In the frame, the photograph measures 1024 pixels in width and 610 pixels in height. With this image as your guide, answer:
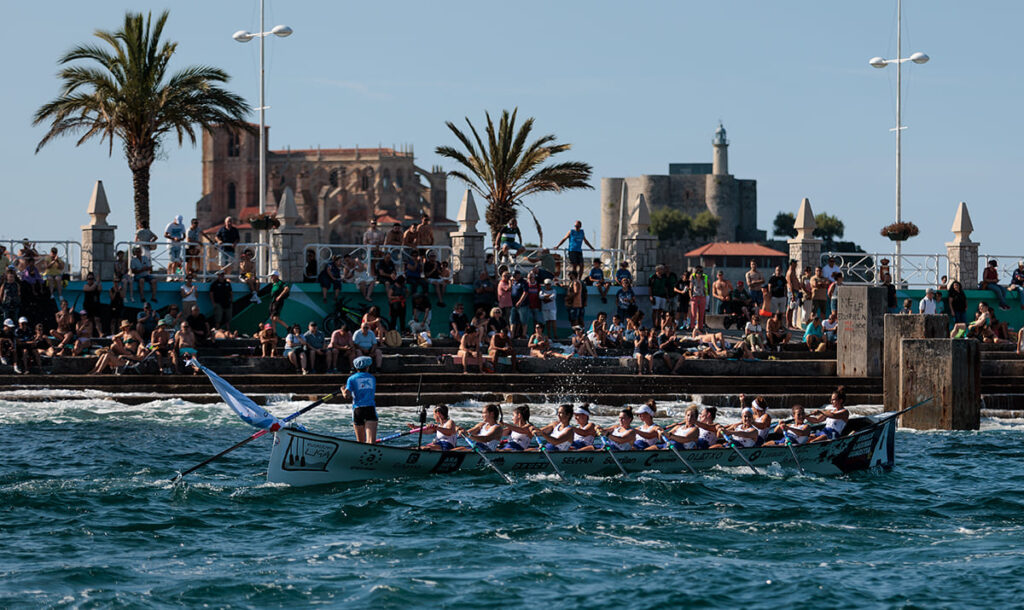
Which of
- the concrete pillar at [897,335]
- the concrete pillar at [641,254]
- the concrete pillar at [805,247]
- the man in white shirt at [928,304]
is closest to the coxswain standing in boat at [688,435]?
the concrete pillar at [897,335]

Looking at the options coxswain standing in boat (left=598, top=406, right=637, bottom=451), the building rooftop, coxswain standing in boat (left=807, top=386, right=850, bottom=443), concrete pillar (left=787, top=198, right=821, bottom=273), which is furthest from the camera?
the building rooftop

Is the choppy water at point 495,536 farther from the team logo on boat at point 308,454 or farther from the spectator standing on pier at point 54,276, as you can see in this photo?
the spectator standing on pier at point 54,276

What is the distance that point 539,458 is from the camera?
1959cm

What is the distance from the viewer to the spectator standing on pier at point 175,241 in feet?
99.6

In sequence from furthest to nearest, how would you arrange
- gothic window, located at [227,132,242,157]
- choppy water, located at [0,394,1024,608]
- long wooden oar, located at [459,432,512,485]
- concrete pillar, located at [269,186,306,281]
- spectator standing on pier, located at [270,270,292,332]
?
gothic window, located at [227,132,242,157] < concrete pillar, located at [269,186,306,281] < spectator standing on pier, located at [270,270,292,332] < long wooden oar, located at [459,432,512,485] < choppy water, located at [0,394,1024,608]

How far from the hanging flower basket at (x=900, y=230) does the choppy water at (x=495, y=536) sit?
46.4 ft

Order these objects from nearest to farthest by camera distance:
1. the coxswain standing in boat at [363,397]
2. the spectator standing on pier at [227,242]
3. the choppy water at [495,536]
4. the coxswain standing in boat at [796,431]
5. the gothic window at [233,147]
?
the choppy water at [495,536]
the coxswain standing in boat at [363,397]
the coxswain standing in boat at [796,431]
the spectator standing on pier at [227,242]
the gothic window at [233,147]

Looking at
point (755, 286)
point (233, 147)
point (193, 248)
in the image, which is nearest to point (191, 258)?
point (193, 248)

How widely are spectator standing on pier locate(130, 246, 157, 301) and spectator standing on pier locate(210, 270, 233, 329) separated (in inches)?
48.5

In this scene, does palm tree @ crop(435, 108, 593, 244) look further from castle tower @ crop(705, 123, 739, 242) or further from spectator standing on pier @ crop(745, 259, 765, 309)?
castle tower @ crop(705, 123, 739, 242)

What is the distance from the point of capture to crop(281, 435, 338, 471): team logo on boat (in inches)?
715

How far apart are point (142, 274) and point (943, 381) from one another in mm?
16453

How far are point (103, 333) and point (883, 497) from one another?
17015mm

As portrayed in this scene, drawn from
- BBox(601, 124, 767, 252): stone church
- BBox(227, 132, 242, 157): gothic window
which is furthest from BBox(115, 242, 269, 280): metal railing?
BBox(227, 132, 242, 157): gothic window
